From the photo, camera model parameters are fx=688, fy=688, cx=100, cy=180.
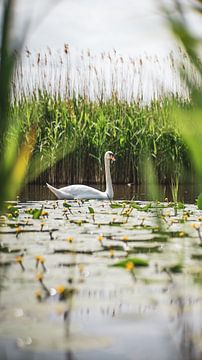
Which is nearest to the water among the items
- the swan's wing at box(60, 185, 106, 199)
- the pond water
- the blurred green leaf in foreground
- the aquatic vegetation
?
the swan's wing at box(60, 185, 106, 199)

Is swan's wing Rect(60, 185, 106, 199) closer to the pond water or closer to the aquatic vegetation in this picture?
the pond water

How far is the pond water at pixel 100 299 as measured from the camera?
6.75 ft

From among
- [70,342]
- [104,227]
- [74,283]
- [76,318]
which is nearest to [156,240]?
[104,227]

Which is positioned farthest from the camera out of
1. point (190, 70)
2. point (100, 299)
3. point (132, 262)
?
point (132, 262)

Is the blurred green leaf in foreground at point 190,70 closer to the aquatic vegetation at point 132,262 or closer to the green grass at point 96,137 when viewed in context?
the aquatic vegetation at point 132,262

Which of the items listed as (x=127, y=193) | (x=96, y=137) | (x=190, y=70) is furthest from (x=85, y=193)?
(x=190, y=70)

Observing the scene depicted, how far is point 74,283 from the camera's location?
2.88 meters

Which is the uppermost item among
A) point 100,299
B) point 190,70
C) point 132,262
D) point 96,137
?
point 96,137

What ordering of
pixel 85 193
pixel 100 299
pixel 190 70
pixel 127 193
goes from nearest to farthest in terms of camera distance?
pixel 190 70
pixel 100 299
pixel 85 193
pixel 127 193

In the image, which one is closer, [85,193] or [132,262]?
[132,262]

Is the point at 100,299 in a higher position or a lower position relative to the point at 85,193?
lower

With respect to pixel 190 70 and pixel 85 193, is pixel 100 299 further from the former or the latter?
pixel 85 193

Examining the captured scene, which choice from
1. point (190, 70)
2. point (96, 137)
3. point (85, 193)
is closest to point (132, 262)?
point (190, 70)

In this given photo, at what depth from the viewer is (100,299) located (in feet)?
8.68
